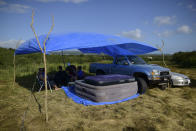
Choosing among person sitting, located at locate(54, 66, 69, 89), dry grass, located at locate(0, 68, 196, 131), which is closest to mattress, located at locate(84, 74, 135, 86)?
dry grass, located at locate(0, 68, 196, 131)

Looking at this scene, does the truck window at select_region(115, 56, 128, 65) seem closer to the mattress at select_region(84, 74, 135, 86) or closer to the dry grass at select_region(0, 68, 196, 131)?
the mattress at select_region(84, 74, 135, 86)

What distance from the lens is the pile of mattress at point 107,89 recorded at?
4730mm

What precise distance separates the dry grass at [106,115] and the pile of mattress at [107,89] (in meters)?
0.31

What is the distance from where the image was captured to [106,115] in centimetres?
390

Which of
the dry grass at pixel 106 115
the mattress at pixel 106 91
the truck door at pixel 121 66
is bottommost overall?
the dry grass at pixel 106 115

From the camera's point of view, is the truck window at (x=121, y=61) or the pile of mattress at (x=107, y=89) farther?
the truck window at (x=121, y=61)

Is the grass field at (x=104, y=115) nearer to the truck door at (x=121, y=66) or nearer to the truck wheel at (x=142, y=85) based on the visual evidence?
the truck wheel at (x=142, y=85)

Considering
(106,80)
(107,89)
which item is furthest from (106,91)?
(106,80)

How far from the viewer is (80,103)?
491 cm

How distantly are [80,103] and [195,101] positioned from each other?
4.24 metres

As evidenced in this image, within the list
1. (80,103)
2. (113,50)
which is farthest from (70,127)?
(113,50)

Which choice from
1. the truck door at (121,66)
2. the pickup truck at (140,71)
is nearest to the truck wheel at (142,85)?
the pickup truck at (140,71)

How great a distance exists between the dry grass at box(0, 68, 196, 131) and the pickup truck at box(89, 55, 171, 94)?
0.76 meters

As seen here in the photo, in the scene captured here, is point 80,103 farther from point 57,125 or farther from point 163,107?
point 163,107
